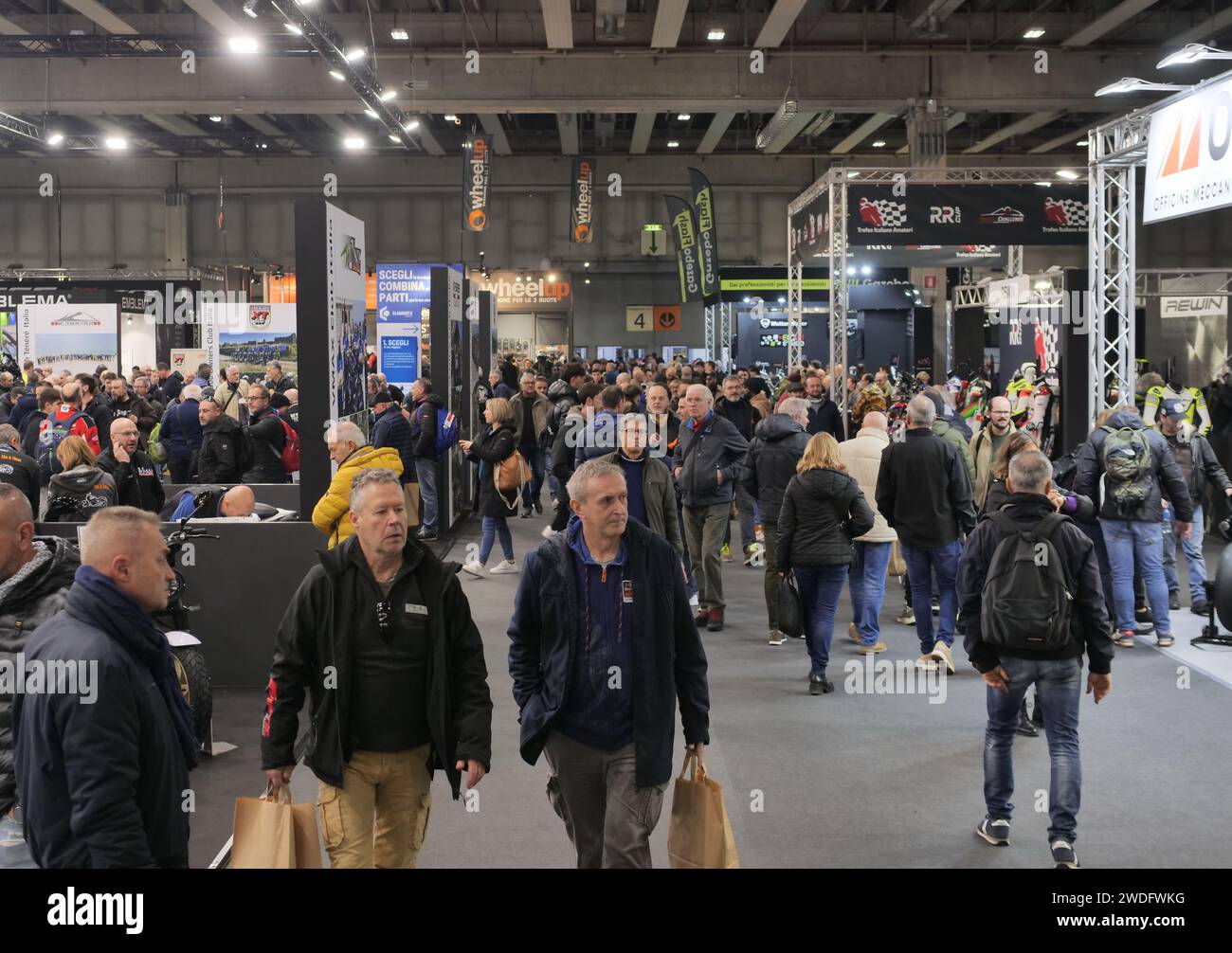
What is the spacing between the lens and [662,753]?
3.69 metres

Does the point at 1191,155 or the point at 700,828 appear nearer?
the point at 700,828

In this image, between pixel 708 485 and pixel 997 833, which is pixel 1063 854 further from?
pixel 708 485

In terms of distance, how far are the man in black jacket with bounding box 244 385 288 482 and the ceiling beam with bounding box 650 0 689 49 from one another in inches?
386

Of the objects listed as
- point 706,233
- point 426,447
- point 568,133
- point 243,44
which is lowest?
point 426,447

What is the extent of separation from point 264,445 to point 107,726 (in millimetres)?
8283

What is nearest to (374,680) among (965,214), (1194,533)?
(1194,533)

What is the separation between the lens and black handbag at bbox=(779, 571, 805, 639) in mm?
7344

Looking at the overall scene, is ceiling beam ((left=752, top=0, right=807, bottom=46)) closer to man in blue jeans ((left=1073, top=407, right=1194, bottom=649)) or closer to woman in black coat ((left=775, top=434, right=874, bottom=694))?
man in blue jeans ((left=1073, top=407, right=1194, bottom=649))

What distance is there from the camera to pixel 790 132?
97.2ft

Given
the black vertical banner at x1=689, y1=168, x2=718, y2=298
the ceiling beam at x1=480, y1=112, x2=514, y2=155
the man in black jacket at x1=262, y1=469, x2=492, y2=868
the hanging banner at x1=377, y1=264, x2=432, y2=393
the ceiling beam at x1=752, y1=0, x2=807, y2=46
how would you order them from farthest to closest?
the ceiling beam at x1=480, y1=112, x2=514, y2=155 → the black vertical banner at x1=689, y1=168, x2=718, y2=298 → the hanging banner at x1=377, y1=264, x2=432, y2=393 → the ceiling beam at x1=752, y1=0, x2=807, y2=46 → the man in black jacket at x1=262, y1=469, x2=492, y2=868

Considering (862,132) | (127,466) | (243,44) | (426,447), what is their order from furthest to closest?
1. (862,132)
2. (243,44)
3. (426,447)
4. (127,466)

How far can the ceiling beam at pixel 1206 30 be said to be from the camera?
18500 millimetres

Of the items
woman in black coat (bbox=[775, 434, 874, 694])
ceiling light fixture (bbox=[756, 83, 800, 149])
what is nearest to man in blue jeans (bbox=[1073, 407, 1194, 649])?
woman in black coat (bbox=[775, 434, 874, 694])

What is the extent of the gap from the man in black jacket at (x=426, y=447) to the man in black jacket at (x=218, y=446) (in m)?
2.31
